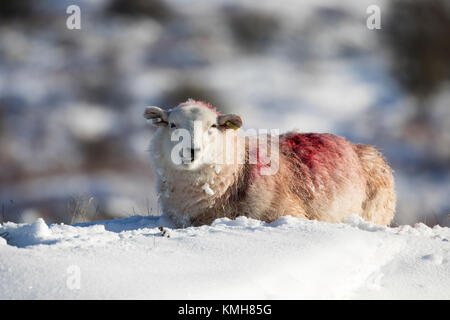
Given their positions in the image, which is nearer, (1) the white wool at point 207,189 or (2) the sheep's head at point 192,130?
(2) the sheep's head at point 192,130

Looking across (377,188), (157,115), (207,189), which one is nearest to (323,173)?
(377,188)

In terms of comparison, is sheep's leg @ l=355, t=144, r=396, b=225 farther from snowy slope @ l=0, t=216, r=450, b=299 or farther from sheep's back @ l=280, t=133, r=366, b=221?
snowy slope @ l=0, t=216, r=450, b=299

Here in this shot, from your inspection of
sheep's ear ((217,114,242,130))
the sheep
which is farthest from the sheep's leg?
sheep's ear ((217,114,242,130))

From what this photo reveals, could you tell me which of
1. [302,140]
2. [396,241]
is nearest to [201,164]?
[302,140]

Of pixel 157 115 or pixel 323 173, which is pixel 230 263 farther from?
pixel 323 173

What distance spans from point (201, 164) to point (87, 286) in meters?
2.12

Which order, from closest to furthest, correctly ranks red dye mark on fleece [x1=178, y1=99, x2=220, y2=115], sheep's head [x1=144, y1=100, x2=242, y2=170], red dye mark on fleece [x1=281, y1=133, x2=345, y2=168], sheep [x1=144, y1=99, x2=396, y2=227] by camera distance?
sheep's head [x1=144, y1=100, x2=242, y2=170] < sheep [x1=144, y1=99, x2=396, y2=227] < red dye mark on fleece [x1=178, y1=99, x2=220, y2=115] < red dye mark on fleece [x1=281, y1=133, x2=345, y2=168]

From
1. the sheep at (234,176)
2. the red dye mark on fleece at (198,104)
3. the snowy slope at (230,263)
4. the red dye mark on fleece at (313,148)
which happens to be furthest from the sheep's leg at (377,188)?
the snowy slope at (230,263)

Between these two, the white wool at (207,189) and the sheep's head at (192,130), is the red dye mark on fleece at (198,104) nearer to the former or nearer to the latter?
the sheep's head at (192,130)

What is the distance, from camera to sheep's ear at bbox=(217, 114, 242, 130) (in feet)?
15.8

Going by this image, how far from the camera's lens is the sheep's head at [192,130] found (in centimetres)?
450

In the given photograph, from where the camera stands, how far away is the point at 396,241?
3580mm
